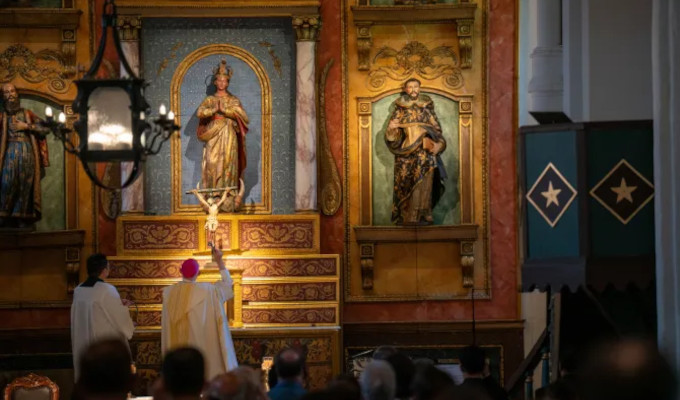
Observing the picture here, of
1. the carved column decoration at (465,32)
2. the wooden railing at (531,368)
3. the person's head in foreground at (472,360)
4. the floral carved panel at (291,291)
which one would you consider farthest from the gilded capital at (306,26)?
the person's head in foreground at (472,360)

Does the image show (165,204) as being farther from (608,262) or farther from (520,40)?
(608,262)

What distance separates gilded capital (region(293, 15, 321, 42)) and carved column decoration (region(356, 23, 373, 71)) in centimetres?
54

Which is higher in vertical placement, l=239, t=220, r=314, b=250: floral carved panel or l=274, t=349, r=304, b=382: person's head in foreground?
l=239, t=220, r=314, b=250: floral carved panel

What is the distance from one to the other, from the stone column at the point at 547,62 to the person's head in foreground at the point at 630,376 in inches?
351

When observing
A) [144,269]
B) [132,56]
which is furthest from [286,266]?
[132,56]

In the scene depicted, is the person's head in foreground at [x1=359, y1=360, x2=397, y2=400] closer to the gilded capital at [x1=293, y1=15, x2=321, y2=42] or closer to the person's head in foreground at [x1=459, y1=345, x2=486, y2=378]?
the person's head in foreground at [x1=459, y1=345, x2=486, y2=378]

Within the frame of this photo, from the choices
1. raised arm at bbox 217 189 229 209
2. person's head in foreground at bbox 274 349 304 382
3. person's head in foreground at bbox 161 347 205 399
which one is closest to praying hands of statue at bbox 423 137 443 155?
raised arm at bbox 217 189 229 209

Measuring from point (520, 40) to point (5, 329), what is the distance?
715 centimetres

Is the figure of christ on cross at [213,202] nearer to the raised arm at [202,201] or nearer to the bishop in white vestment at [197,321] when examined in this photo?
the raised arm at [202,201]

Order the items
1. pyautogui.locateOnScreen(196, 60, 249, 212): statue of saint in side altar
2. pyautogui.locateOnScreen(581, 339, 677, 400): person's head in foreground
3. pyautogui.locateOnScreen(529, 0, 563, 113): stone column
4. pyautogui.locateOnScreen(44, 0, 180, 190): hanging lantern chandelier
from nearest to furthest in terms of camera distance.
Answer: pyautogui.locateOnScreen(581, 339, 677, 400): person's head in foreground < pyautogui.locateOnScreen(44, 0, 180, 190): hanging lantern chandelier < pyautogui.locateOnScreen(529, 0, 563, 113): stone column < pyautogui.locateOnScreen(196, 60, 249, 212): statue of saint in side altar

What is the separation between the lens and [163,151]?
16.5 metres

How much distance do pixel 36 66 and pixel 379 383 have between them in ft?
36.8

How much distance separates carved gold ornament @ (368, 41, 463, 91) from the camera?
53.4 ft

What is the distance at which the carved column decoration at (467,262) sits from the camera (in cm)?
1596
